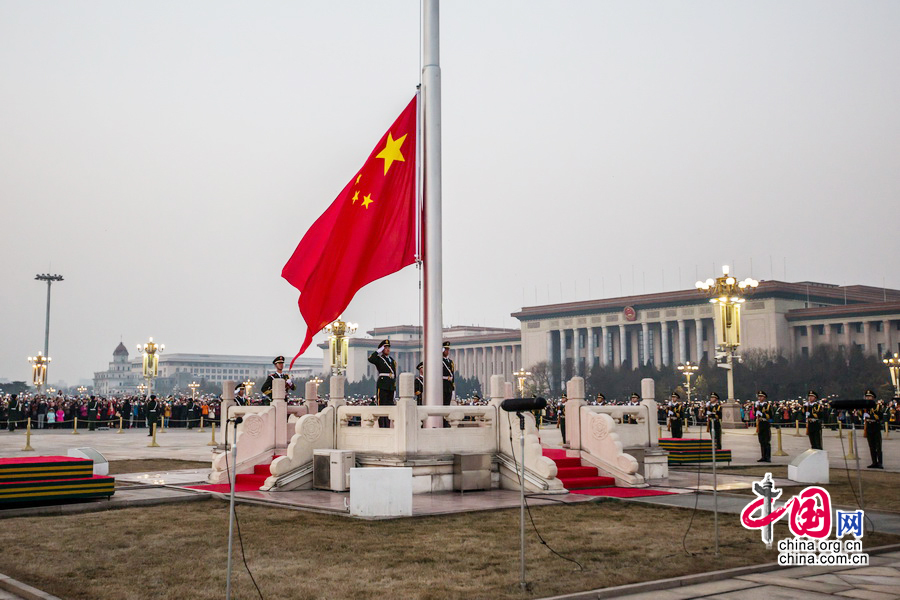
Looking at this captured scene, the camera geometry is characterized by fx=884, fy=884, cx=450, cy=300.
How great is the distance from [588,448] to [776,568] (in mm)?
9808

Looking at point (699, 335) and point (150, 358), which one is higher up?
point (699, 335)

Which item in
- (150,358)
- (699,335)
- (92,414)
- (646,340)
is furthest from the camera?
(646,340)

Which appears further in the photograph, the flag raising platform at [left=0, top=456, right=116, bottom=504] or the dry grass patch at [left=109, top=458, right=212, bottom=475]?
the dry grass patch at [left=109, top=458, right=212, bottom=475]

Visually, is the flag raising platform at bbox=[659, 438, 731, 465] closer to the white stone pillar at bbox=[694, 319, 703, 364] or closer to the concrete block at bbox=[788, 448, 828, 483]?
the concrete block at bbox=[788, 448, 828, 483]

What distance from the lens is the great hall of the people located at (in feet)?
362

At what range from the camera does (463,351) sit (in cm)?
17050

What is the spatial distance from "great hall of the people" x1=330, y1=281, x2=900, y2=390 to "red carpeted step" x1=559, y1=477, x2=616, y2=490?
3410 inches

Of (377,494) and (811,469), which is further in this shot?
(811,469)

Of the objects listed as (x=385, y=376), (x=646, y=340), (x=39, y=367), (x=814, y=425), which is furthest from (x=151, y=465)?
(x=646, y=340)

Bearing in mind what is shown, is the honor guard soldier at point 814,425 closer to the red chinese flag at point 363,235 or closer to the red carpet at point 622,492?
the red carpet at point 622,492

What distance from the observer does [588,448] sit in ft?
63.3

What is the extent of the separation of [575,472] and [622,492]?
4.83 feet

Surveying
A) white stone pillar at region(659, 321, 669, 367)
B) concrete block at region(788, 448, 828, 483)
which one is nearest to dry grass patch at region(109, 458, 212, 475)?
concrete block at region(788, 448, 828, 483)

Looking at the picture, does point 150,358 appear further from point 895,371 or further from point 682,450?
point 895,371
